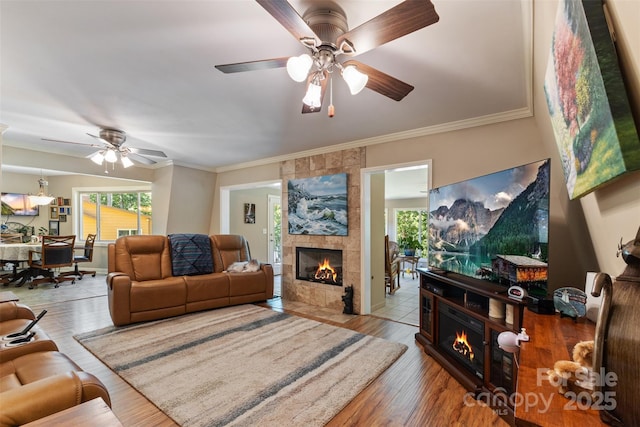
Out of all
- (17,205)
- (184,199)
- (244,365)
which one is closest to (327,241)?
(244,365)

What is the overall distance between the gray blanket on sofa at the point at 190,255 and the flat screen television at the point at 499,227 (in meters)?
3.33

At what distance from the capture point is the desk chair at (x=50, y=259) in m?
5.48

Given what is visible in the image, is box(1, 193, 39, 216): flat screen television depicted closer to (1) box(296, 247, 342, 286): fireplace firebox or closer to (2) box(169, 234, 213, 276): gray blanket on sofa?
(2) box(169, 234, 213, 276): gray blanket on sofa

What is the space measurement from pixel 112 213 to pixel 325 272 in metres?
6.30

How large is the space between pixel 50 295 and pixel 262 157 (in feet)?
14.6

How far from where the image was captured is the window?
726 centimetres

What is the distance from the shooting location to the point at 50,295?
16.1ft

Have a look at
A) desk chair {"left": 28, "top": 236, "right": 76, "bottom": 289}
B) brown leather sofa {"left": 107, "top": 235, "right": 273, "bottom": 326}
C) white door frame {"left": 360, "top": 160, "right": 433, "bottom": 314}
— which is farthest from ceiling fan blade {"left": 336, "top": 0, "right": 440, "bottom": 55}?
desk chair {"left": 28, "top": 236, "right": 76, "bottom": 289}

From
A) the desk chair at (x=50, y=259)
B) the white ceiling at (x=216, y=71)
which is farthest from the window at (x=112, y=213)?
the white ceiling at (x=216, y=71)

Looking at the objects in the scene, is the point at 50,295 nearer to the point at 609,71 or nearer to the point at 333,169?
the point at 333,169

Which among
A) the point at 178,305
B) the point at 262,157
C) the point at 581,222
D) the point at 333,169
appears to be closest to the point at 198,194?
the point at 262,157

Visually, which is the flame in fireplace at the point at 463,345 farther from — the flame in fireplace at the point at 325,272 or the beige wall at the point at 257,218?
the beige wall at the point at 257,218

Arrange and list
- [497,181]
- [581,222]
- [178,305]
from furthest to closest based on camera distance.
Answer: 1. [178,305]
2. [497,181]
3. [581,222]

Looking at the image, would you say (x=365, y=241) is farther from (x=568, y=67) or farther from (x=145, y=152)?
(x=145, y=152)
